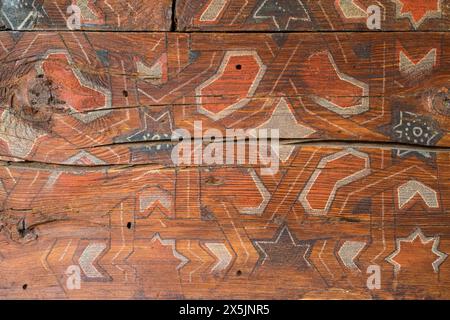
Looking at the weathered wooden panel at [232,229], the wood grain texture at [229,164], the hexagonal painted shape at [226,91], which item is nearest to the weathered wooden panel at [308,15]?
the wood grain texture at [229,164]

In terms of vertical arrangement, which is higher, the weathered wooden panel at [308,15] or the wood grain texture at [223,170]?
the weathered wooden panel at [308,15]

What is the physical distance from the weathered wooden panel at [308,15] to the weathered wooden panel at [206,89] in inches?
1.3

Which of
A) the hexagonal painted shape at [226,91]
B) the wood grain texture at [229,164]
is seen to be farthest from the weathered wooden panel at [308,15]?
the hexagonal painted shape at [226,91]

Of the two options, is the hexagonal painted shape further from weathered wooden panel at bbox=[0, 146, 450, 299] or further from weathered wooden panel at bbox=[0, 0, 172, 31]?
weathered wooden panel at bbox=[0, 0, 172, 31]

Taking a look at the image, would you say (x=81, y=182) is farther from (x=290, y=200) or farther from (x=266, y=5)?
(x=266, y=5)

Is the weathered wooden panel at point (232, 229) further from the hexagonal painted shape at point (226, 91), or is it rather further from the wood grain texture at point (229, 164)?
the hexagonal painted shape at point (226, 91)

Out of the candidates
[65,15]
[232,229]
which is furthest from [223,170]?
[65,15]

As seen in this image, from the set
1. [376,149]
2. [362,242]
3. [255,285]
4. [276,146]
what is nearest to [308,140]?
[276,146]

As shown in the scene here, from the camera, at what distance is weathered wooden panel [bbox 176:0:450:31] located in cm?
161

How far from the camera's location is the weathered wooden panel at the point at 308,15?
5.27 feet

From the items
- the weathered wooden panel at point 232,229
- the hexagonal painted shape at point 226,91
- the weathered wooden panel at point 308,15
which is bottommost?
the weathered wooden panel at point 232,229

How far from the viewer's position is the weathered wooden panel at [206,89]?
1.61 meters

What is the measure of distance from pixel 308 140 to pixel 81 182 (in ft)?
2.52

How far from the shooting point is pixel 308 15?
162 centimetres
